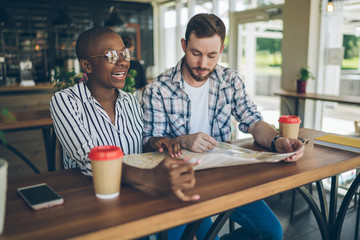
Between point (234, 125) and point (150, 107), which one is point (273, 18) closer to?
point (234, 125)

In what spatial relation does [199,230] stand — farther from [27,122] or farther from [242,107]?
[27,122]

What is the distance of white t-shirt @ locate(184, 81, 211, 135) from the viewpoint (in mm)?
1774

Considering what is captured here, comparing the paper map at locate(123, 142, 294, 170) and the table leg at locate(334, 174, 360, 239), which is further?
the table leg at locate(334, 174, 360, 239)

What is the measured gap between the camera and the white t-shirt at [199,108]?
1774 mm

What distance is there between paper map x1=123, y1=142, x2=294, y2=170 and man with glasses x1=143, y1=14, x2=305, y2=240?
10 centimetres

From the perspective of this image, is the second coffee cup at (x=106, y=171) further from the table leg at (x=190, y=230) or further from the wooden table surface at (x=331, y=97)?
the wooden table surface at (x=331, y=97)

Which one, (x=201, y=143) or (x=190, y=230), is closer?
(x=190, y=230)

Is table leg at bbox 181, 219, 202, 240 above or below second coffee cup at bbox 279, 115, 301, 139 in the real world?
below

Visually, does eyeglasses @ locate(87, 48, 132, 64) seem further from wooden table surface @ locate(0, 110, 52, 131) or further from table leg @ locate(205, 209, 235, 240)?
wooden table surface @ locate(0, 110, 52, 131)

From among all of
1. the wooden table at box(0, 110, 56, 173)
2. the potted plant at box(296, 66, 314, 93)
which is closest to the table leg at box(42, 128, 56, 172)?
the wooden table at box(0, 110, 56, 173)

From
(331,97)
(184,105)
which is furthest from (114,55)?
(331,97)

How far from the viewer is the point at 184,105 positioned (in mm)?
1732

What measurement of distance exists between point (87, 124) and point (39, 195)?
493mm

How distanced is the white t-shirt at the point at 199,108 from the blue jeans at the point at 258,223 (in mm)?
482
